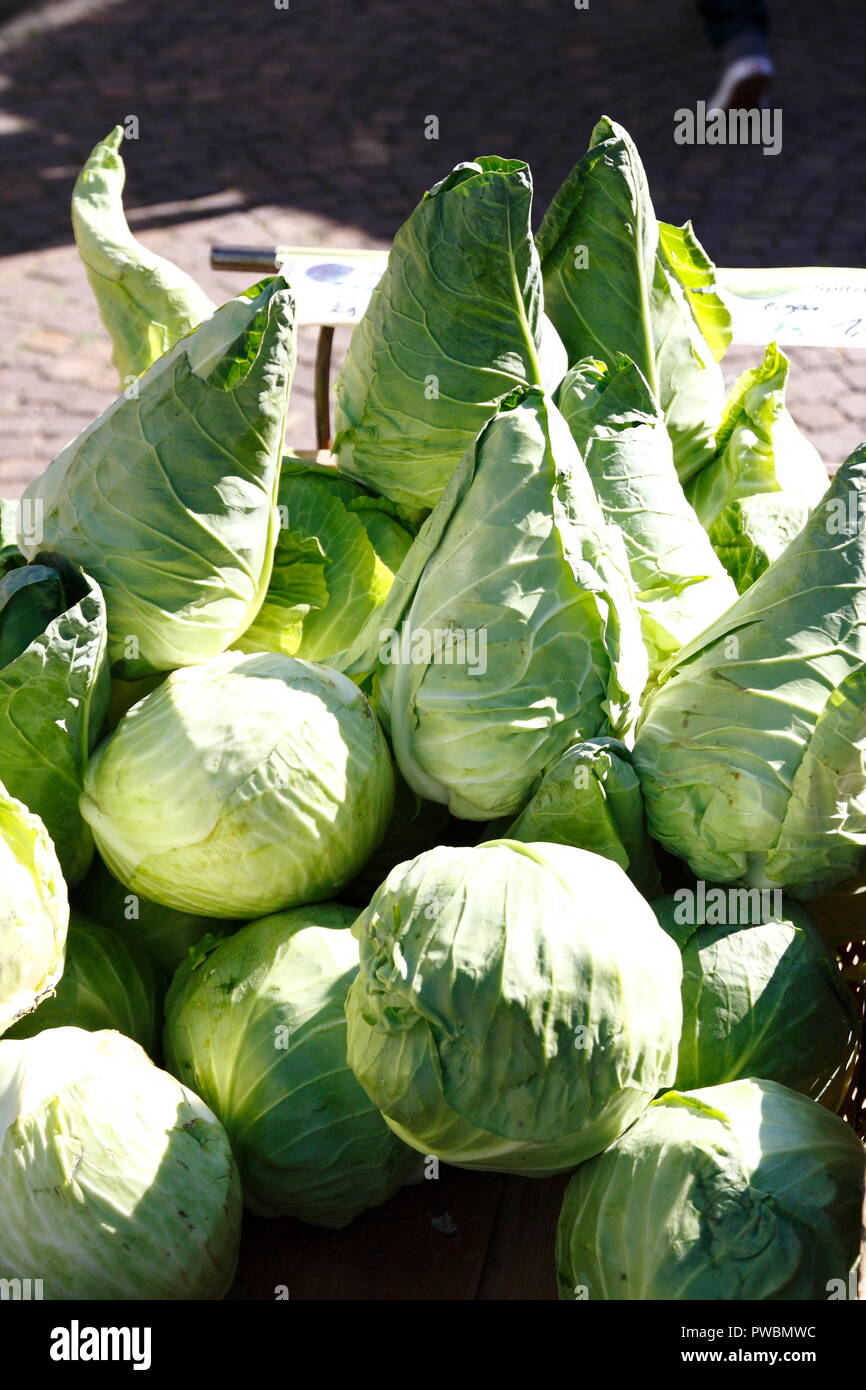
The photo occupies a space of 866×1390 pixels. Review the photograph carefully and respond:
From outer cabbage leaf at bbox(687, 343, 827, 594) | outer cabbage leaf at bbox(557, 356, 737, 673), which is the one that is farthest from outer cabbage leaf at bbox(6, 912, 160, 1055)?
outer cabbage leaf at bbox(687, 343, 827, 594)

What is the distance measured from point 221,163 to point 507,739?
659 centimetres

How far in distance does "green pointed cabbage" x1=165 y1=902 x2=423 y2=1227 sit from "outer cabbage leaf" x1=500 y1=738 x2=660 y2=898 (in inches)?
13.1

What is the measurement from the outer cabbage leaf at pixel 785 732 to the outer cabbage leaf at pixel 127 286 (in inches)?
53.5

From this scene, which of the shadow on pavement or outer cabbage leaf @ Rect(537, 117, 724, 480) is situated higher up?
the shadow on pavement

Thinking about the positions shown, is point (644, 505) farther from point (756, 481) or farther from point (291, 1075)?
point (291, 1075)

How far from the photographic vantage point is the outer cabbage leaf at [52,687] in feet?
5.97

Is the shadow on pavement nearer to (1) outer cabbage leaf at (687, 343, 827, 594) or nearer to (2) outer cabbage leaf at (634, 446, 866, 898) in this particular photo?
(1) outer cabbage leaf at (687, 343, 827, 594)

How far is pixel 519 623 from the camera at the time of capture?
1.82 meters

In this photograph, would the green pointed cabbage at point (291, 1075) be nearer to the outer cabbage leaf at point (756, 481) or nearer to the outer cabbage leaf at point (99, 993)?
the outer cabbage leaf at point (99, 993)

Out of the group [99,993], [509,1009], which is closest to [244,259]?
[99,993]

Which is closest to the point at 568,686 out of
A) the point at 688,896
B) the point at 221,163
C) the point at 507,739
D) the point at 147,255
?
the point at 507,739

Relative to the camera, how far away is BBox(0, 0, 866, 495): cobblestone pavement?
615 centimetres


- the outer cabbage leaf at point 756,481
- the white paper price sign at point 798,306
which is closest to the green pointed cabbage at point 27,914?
the outer cabbage leaf at point 756,481
